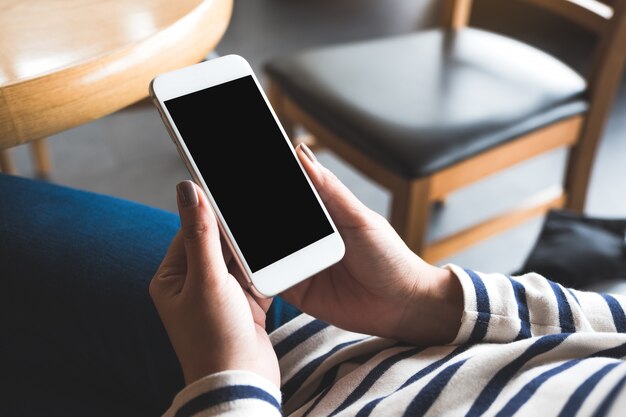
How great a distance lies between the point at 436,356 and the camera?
1.62 ft

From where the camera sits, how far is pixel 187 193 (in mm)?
451

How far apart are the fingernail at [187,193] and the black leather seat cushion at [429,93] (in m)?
0.56

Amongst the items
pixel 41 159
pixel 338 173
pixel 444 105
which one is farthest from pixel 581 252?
pixel 41 159

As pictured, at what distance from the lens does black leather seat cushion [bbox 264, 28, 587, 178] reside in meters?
1.00

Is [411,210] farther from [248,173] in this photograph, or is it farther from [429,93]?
[248,173]

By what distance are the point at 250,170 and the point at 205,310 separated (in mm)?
127

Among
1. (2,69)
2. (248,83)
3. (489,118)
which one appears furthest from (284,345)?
(489,118)

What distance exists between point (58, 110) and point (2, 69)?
0.06 m

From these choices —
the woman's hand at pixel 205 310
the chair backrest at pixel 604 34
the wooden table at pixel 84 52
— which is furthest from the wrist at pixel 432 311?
the chair backrest at pixel 604 34

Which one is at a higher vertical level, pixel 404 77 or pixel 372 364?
pixel 404 77

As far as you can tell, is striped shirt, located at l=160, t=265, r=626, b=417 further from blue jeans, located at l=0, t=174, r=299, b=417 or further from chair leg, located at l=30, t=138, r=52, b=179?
chair leg, located at l=30, t=138, r=52, b=179

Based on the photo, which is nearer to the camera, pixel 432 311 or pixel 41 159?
pixel 432 311

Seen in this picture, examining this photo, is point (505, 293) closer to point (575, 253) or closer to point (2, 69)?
point (575, 253)

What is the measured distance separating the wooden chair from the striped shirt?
0.48 metres
